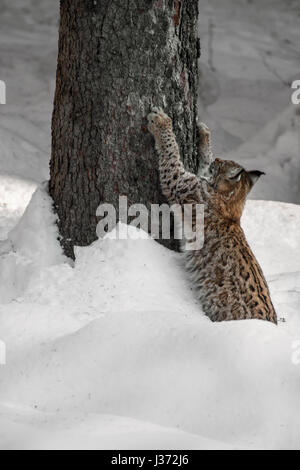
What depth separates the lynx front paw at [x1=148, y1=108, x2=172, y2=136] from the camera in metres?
3.52

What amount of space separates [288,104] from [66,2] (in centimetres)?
474

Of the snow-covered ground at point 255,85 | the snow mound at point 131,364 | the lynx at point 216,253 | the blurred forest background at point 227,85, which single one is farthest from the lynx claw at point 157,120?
the snow-covered ground at point 255,85

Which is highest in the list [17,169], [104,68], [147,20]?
[147,20]

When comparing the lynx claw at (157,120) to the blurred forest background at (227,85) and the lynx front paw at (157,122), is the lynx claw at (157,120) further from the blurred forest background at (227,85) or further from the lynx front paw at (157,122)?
the blurred forest background at (227,85)

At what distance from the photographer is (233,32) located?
884cm

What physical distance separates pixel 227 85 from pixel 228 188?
456 centimetres

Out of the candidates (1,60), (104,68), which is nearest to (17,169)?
(1,60)

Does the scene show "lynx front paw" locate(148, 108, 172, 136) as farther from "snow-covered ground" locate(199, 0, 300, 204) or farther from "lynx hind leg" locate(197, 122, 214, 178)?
"snow-covered ground" locate(199, 0, 300, 204)

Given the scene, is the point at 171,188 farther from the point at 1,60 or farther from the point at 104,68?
the point at 1,60

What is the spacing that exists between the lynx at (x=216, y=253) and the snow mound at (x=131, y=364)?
0.11m

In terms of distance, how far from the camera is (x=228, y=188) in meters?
3.96

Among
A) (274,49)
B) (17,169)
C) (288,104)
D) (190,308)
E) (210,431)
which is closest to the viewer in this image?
(210,431)

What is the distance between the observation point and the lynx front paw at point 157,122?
352 cm

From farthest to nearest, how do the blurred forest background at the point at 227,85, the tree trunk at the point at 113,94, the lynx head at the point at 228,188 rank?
1. the blurred forest background at the point at 227,85
2. the lynx head at the point at 228,188
3. the tree trunk at the point at 113,94
